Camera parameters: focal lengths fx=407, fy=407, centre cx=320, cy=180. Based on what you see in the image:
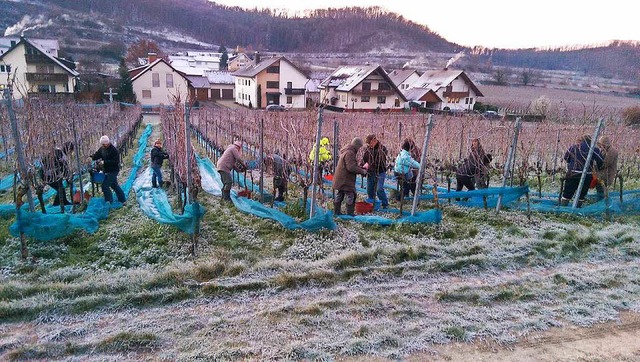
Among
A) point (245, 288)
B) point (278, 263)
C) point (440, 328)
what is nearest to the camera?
point (440, 328)

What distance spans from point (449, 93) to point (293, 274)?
125 feet

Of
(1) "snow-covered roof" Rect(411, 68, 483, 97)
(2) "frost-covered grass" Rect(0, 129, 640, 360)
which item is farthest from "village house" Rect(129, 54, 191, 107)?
(2) "frost-covered grass" Rect(0, 129, 640, 360)

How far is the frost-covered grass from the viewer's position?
384cm

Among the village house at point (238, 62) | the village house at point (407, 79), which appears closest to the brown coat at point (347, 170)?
the village house at point (407, 79)

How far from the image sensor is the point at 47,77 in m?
34.4

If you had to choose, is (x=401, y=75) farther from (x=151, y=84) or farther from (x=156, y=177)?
(x=156, y=177)

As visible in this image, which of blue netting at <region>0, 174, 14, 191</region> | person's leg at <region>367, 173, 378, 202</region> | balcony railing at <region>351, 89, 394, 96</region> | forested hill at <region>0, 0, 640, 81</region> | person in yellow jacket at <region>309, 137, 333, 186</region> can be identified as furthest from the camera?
forested hill at <region>0, 0, 640, 81</region>

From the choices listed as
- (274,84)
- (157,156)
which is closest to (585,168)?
(157,156)

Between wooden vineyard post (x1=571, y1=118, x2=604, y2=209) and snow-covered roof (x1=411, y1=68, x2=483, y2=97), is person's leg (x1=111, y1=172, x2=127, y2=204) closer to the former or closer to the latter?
wooden vineyard post (x1=571, y1=118, x2=604, y2=209)

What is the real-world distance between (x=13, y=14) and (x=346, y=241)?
113896 mm

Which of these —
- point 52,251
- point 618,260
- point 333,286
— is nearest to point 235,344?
point 333,286

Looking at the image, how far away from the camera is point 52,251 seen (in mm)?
5410

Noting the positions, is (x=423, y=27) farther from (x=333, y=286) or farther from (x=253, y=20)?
(x=333, y=286)

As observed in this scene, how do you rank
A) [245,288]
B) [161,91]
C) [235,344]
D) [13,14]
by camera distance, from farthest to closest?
[13,14], [161,91], [245,288], [235,344]
